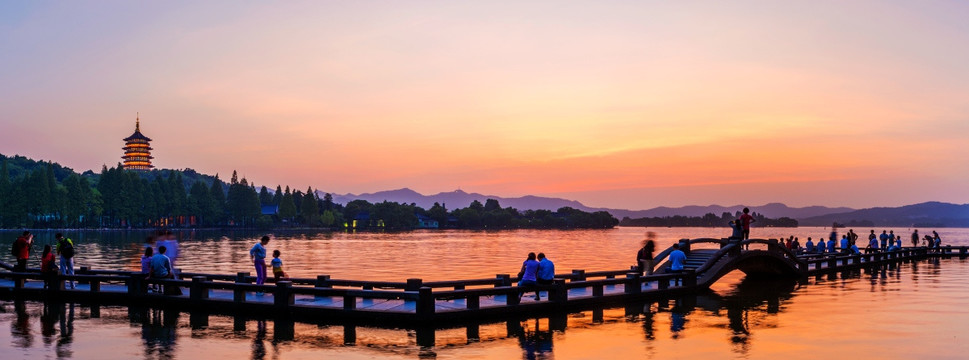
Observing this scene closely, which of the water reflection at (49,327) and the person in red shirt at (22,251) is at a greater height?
the person in red shirt at (22,251)

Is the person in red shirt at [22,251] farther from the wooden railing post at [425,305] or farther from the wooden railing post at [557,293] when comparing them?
the wooden railing post at [557,293]

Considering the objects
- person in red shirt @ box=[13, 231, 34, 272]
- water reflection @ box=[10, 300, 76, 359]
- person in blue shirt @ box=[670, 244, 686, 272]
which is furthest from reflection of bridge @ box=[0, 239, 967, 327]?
water reflection @ box=[10, 300, 76, 359]

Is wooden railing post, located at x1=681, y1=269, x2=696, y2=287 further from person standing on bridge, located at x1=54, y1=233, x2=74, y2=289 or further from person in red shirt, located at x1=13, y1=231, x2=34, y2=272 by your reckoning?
person in red shirt, located at x1=13, y1=231, x2=34, y2=272

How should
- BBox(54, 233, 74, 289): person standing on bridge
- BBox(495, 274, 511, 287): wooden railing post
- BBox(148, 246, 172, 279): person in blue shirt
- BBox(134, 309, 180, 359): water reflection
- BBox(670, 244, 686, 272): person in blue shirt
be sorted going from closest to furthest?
BBox(134, 309, 180, 359): water reflection, BBox(148, 246, 172, 279): person in blue shirt, BBox(495, 274, 511, 287): wooden railing post, BBox(54, 233, 74, 289): person standing on bridge, BBox(670, 244, 686, 272): person in blue shirt

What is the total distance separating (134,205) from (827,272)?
184m

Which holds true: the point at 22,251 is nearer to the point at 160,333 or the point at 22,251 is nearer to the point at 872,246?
the point at 160,333

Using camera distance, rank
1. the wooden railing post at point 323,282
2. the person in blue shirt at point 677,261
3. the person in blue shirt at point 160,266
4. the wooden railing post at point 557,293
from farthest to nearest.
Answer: the person in blue shirt at point 677,261
the wooden railing post at point 323,282
the person in blue shirt at point 160,266
the wooden railing post at point 557,293

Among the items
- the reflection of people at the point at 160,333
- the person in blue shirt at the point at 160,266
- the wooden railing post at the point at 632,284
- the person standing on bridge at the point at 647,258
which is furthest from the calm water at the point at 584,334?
the person standing on bridge at the point at 647,258

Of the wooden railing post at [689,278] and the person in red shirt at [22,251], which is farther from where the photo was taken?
the wooden railing post at [689,278]

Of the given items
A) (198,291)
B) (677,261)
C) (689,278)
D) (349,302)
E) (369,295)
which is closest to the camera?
(369,295)

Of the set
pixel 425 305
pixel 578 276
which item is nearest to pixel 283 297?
pixel 425 305

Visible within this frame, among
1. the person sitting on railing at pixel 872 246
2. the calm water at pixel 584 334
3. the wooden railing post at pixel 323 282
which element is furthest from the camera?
the person sitting on railing at pixel 872 246

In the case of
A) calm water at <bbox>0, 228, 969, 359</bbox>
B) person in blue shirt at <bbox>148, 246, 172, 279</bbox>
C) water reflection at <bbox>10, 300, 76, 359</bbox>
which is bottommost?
calm water at <bbox>0, 228, 969, 359</bbox>

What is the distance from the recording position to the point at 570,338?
803 inches
